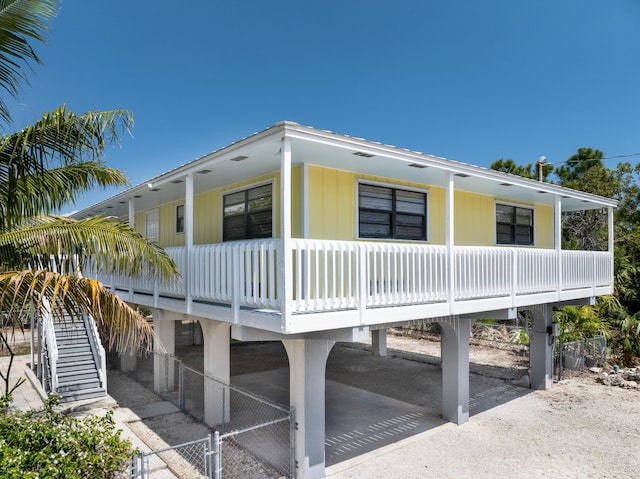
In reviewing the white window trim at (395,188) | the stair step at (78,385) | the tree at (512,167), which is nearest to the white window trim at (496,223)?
the white window trim at (395,188)

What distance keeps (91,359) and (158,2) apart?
12376 mm

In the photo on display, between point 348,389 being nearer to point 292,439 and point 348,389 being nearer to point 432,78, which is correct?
point 292,439

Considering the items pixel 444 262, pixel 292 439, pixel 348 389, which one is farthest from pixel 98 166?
pixel 348 389

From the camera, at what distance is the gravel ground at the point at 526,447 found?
7.20 m

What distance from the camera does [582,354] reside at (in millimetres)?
14102

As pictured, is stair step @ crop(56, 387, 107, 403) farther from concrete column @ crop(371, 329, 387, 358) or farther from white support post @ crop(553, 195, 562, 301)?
white support post @ crop(553, 195, 562, 301)

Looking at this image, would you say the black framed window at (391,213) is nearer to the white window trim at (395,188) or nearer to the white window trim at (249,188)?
the white window trim at (395,188)

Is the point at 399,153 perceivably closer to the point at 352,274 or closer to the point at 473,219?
the point at 352,274

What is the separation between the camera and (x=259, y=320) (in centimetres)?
605

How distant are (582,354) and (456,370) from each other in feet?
24.8

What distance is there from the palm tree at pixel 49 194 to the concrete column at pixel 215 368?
2513mm

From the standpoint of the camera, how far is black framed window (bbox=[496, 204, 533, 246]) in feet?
39.2

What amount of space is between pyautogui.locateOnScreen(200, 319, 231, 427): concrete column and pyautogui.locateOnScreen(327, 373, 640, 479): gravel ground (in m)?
3.15

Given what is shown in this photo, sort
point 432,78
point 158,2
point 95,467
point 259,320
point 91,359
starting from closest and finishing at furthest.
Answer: point 95,467
point 259,320
point 91,359
point 158,2
point 432,78
